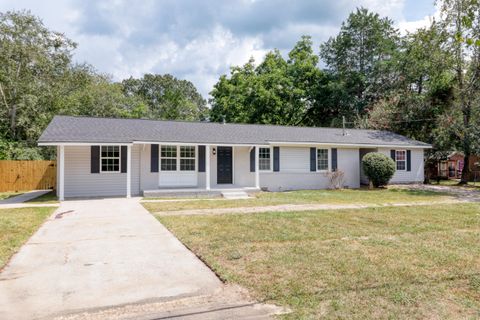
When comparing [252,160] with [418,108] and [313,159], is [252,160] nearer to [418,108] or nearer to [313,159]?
[313,159]

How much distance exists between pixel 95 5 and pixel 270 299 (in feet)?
41.9

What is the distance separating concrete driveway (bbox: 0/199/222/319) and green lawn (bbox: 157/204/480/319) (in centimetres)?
45

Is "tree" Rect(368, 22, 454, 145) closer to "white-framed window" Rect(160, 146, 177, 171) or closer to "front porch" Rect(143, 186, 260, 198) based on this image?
"front porch" Rect(143, 186, 260, 198)

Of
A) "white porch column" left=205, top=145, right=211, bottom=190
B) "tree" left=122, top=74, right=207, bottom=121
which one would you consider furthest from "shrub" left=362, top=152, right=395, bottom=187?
"tree" left=122, top=74, right=207, bottom=121

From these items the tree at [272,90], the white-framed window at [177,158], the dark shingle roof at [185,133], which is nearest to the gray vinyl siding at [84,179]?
the dark shingle roof at [185,133]

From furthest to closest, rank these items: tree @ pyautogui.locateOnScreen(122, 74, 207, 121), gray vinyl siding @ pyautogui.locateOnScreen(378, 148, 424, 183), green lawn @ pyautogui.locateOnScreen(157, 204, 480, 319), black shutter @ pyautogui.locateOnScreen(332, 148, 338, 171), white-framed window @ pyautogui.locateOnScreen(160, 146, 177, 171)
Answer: tree @ pyautogui.locateOnScreen(122, 74, 207, 121)
gray vinyl siding @ pyautogui.locateOnScreen(378, 148, 424, 183)
black shutter @ pyautogui.locateOnScreen(332, 148, 338, 171)
white-framed window @ pyautogui.locateOnScreen(160, 146, 177, 171)
green lawn @ pyautogui.locateOnScreen(157, 204, 480, 319)

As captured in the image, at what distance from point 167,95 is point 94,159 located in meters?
27.7

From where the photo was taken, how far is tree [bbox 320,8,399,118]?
98.0 ft

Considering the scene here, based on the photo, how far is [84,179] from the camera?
13.5 metres

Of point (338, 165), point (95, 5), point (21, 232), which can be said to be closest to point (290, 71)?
point (338, 165)

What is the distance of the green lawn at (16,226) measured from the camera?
556 centimetres

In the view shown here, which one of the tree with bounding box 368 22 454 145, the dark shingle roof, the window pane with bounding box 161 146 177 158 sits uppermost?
the tree with bounding box 368 22 454 145

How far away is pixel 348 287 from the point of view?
383cm

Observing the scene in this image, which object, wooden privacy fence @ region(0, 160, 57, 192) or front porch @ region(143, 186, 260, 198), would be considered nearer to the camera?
front porch @ region(143, 186, 260, 198)
